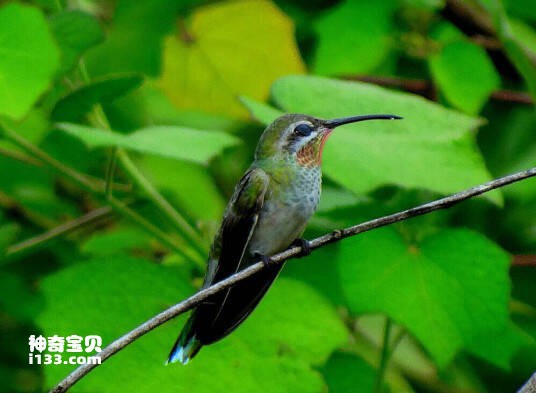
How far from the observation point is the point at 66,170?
5.19ft

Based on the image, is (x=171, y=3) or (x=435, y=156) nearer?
(x=435, y=156)

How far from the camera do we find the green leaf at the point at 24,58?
1293 millimetres

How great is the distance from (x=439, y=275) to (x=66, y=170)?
2.38ft

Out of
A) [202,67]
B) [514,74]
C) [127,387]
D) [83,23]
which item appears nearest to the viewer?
[127,387]

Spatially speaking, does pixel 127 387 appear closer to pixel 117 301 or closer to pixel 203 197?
pixel 117 301

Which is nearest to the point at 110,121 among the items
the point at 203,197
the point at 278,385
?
the point at 203,197

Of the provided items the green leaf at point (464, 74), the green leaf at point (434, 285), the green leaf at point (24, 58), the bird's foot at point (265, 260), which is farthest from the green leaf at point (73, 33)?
the green leaf at point (464, 74)

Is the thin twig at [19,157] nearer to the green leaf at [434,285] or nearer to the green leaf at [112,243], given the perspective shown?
the green leaf at [112,243]

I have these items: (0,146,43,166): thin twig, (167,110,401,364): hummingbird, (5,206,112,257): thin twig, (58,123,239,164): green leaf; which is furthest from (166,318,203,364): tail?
(0,146,43,166): thin twig

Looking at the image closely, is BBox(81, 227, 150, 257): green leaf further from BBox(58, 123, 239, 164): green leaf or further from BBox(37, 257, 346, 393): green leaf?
BBox(58, 123, 239, 164): green leaf

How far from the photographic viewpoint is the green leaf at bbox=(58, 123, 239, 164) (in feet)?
4.25

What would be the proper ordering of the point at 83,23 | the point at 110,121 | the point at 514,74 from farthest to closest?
the point at 514,74, the point at 110,121, the point at 83,23

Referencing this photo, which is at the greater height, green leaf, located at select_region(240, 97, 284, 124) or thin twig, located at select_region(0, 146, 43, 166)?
green leaf, located at select_region(240, 97, 284, 124)

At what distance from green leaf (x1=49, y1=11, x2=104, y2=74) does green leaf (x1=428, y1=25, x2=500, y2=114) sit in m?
0.99
